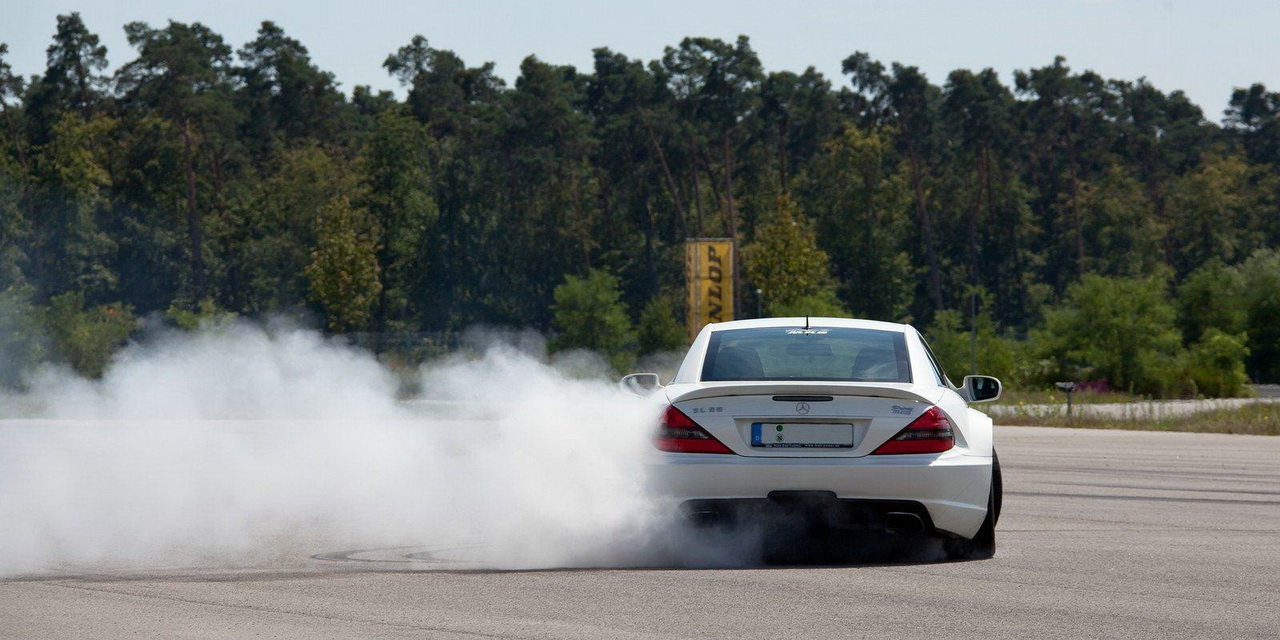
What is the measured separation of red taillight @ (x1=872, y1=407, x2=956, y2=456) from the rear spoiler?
0.11 meters

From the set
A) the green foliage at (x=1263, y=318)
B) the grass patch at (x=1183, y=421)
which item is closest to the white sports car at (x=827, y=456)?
the grass patch at (x=1183, y=421)

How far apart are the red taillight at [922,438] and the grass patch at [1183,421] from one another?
21.2m

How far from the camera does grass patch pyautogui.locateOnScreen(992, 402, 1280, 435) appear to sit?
28531 millimetres

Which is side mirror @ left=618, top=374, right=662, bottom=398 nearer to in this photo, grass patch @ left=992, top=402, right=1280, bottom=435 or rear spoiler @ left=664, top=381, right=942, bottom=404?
rear spoiler @ left=664, top=381, right=942, bottom=404

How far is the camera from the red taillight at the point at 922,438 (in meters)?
8.55

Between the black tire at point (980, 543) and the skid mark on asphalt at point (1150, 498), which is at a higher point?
the black tire at point (980, 543)

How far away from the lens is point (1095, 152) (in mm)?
114562

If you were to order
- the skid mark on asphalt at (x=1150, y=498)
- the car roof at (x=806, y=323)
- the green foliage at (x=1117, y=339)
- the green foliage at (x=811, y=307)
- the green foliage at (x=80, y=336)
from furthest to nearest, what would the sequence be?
the green foliage at (x=811, y=307) < the green foliage at (x=1117, y=339) < the green foliage at (x=80, y=336) < the skid mark on asphalt at (x=1150, y=498) < the car roof at (x=806, y=323)

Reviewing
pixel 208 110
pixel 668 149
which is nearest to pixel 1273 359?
pixel 668 149

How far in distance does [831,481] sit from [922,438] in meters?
0.58

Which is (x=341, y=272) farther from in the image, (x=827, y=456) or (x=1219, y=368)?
(x=827, y=456)

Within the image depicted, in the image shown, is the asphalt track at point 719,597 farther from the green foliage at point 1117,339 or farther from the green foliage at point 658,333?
the green foliage at point 658,333

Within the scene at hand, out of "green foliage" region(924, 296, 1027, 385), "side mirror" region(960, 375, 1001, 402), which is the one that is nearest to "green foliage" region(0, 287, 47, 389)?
"side mirror" region(960, 375, 1001, 402)

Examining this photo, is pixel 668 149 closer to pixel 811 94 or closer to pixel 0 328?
pixel 811 94
